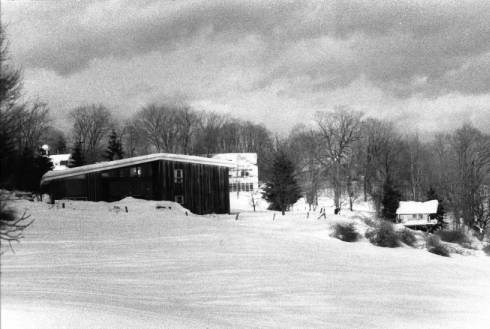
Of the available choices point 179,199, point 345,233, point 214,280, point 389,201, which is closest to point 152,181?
Answer: point 179,199

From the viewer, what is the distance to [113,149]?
5762 cm

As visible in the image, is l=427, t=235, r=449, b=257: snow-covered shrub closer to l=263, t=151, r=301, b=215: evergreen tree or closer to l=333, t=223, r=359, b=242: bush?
l=333, t=223, r=359, b=242: bush

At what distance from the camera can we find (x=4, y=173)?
20.2 ft

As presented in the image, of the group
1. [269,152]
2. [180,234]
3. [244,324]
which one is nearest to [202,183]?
[180,234]

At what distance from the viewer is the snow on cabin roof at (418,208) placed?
54.1m

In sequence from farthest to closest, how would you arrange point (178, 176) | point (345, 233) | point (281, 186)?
point (281, 186) → point (178, 176) → point (345, 233)

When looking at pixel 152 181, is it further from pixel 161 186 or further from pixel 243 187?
pixel 243 187

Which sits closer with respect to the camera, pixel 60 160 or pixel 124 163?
pixel 124 163

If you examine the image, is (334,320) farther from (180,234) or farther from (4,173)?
(180,234)


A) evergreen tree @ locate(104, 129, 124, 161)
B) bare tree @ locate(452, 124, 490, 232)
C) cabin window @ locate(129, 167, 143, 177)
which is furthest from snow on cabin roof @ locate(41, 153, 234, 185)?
bare tree @ locate(452, 124, 490, 232)

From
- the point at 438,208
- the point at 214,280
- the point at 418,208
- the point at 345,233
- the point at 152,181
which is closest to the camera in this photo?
the point at 214,280

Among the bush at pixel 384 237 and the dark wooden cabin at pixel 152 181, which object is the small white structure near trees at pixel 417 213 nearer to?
the dark wooden cabin at pixel 152 181

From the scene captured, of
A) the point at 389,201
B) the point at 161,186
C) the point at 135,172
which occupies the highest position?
the point at 135,172

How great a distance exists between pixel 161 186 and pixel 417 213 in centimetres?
3315
